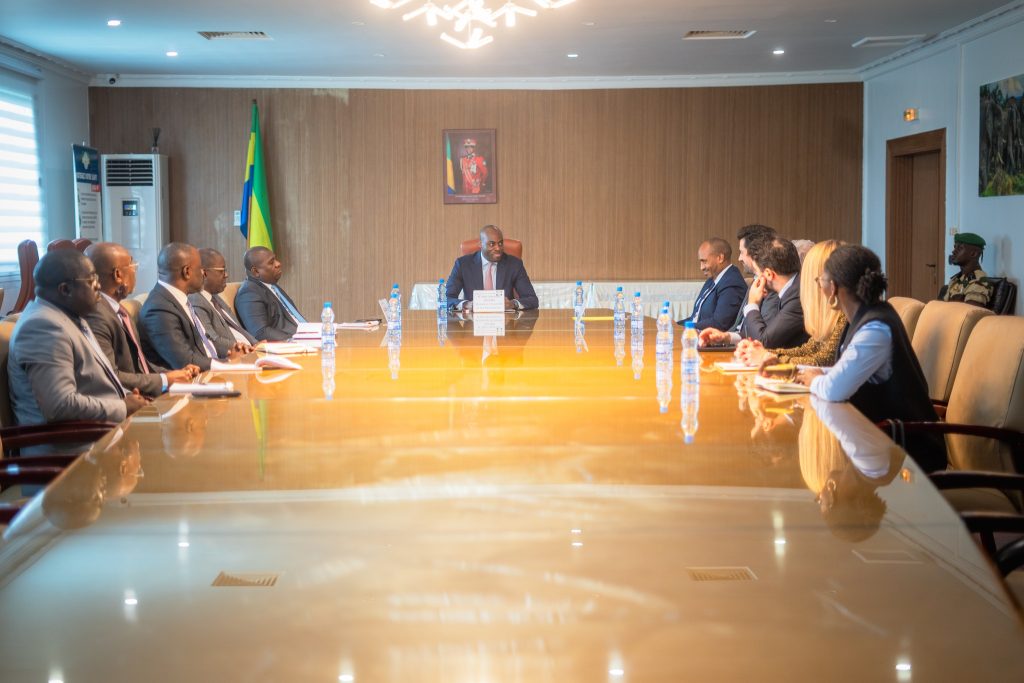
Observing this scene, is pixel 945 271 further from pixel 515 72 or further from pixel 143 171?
pixel 143 171

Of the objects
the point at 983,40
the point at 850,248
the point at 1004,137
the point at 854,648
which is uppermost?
the point at 983,40

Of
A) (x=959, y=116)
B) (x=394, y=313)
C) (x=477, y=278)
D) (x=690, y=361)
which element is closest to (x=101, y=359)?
(x=394, y=313)

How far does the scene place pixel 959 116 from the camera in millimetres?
9477

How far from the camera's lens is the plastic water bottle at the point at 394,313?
5660 millimetres

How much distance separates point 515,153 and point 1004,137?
5.24 metres

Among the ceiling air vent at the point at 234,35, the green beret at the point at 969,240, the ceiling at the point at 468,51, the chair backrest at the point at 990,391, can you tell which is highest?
the ceiling air vent at the point at 234,35

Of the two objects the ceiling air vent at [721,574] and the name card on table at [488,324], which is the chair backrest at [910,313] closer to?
the name card on table at [488,324]

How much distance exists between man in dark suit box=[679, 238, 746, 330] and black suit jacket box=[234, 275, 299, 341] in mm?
2589

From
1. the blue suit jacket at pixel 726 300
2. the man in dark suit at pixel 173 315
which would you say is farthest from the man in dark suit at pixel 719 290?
the man in dark suit at pixel 173 315

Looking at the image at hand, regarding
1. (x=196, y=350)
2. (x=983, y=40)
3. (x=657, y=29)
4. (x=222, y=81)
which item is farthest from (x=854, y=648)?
(x=222, y=81)

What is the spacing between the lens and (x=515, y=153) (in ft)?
39.0

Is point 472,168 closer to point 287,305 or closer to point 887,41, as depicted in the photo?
point 887,41

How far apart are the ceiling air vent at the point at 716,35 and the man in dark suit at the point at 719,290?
372cm

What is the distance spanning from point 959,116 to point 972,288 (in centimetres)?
190
